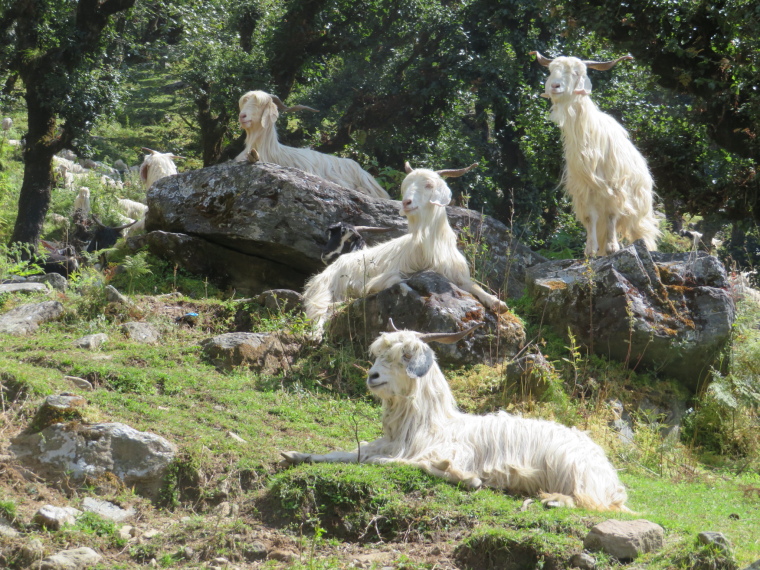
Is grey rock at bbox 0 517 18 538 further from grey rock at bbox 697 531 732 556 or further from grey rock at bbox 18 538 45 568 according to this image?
grey rock at bbox 697 531 732 556

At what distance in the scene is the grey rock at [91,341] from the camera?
7.93 meters

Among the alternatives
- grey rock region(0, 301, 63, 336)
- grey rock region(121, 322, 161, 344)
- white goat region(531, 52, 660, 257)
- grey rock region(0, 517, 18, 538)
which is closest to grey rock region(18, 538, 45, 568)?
grey rock region(0, 517, 18, 538)

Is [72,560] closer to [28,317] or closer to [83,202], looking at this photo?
[28,317]

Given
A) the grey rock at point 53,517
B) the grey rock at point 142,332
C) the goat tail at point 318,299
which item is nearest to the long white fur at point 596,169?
the goat tail at point 318,299

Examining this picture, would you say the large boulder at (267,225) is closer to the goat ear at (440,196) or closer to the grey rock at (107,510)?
the goat ear at (440,196)

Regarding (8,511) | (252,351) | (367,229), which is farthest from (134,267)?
(8,511)

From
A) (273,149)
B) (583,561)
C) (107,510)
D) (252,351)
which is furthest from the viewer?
(273,149)

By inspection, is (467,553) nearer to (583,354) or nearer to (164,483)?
(164,483)

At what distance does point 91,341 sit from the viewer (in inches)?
315

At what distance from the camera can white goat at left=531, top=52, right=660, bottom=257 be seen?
9609mm

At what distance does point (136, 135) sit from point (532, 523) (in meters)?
22.8

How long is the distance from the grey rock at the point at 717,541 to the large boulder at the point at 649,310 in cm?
388

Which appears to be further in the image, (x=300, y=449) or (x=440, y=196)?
(x=440, y=196)

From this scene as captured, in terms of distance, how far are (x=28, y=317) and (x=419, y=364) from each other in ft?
15.6
